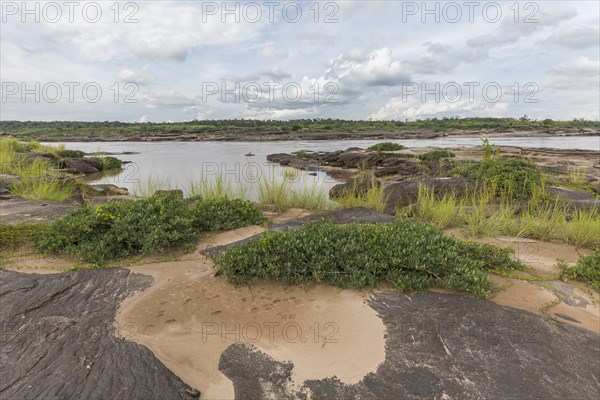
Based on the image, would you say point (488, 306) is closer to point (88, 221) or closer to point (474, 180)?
point (88, 221)

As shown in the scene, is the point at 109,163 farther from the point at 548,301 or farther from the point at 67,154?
the point at 548,301

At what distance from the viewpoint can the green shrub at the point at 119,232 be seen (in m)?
5.41

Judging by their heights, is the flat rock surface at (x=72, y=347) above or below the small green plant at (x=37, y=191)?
below

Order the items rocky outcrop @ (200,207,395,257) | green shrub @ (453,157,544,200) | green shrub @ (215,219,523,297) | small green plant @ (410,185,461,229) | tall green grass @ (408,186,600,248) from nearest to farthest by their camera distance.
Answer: green shrub @ (215,219,523,297)
tall green grass @ (408,186,600,248)
rocky outcrop @ (200,207,395,257)
small green plant @ (410,185,461,229)
green shrub @ (453,157,544,200)

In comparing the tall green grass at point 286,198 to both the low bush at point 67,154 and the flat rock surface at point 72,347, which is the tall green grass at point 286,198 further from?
the low bush at point 67,154

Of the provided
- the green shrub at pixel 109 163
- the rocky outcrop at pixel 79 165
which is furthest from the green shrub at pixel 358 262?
the green shrub at pixel 109 163

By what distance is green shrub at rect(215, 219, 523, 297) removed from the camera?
4.31 m

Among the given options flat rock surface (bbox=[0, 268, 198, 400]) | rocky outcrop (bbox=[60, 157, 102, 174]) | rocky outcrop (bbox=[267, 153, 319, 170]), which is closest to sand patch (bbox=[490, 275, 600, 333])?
flat rock surface (bbox=[0, 268, 198, 400])

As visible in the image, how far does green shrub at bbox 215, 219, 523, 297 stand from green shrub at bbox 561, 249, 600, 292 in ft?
3.78

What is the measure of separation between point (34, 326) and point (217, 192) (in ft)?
19.3

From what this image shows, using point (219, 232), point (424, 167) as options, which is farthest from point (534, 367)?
point (424, 167)

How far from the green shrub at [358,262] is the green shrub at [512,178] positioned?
6359 mm

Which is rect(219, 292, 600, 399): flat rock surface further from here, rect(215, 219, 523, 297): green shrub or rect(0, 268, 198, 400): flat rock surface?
rect(0, 268, 198, 400): flat rock surface

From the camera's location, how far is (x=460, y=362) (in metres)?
3.15
